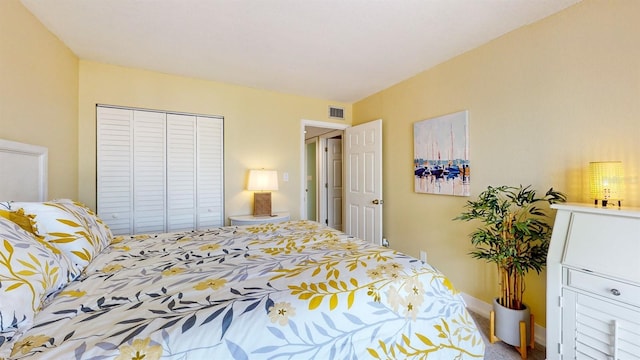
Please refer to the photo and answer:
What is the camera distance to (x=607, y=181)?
143 centimetres

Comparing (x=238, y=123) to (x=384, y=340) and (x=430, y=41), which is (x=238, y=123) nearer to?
(x=430, y=41)

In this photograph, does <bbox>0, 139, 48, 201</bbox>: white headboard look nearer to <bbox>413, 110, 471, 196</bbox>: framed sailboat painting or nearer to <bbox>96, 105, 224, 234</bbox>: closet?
<bbox>96, 105, 224, 234</bbox>: closet

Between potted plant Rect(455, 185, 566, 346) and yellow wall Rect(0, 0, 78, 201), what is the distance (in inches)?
125

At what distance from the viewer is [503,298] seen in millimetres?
1910

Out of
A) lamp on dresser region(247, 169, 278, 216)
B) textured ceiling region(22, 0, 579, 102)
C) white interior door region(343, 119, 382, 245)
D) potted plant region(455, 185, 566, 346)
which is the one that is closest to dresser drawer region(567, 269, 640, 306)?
potted plant region(455, 185, 566, 346)

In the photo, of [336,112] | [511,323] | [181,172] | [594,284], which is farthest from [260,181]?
[594,284]

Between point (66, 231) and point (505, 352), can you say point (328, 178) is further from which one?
point (66, 231)

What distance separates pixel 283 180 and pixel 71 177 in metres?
2.13

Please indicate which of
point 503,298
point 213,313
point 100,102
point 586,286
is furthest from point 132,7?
point 503,298

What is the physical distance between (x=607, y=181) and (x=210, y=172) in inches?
132

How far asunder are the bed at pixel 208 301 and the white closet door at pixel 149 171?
135 centimetres

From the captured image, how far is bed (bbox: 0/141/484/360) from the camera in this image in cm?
74

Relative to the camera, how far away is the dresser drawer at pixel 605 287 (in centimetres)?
120

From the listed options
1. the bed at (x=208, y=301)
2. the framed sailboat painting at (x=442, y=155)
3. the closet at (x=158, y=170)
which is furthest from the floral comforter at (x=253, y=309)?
the closet at (x=158, y=170)
